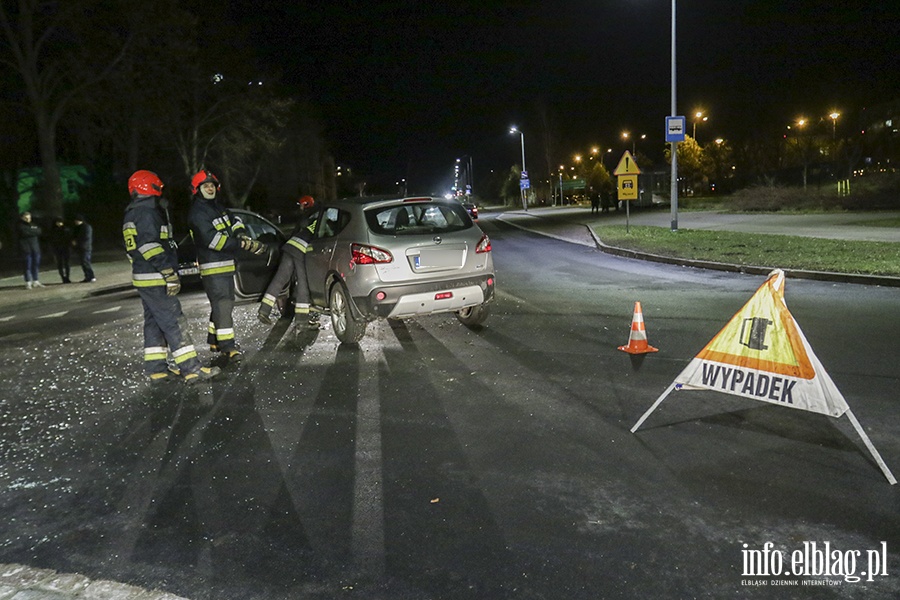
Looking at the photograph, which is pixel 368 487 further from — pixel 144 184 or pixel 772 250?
pixel 772 250

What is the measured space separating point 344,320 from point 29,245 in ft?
36.3

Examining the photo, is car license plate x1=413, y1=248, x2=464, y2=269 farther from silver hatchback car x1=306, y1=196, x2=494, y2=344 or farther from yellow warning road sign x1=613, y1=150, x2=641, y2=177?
yellow warning road sign x1=613, y1=150, x2=641, y2=177

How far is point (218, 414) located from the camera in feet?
20.0

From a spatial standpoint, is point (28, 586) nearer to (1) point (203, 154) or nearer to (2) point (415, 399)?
(2) point (415, 399)

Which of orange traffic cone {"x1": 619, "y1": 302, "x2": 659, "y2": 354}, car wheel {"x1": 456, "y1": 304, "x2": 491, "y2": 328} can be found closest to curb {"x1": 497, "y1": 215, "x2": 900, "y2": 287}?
orange traffic cone {"x1": 619, "y1": 302, "x2": 659, "y2": 354}

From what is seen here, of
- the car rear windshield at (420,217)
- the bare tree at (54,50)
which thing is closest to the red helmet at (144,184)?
the car rear windshield at (420,217)

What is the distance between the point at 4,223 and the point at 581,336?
86.1 ft

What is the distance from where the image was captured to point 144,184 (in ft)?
22.6

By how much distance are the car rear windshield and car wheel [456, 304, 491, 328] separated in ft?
3.74

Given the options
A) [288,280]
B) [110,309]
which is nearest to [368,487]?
[288,280]

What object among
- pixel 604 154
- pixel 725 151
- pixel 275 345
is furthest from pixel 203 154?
pixel 604 154

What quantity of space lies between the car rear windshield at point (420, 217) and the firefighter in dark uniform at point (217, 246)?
4.72ft

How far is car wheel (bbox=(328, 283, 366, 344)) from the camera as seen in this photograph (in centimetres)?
838

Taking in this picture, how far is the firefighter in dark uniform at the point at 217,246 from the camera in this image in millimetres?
→ 7598
